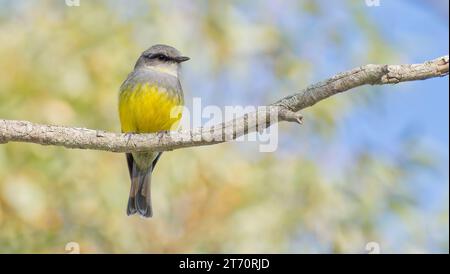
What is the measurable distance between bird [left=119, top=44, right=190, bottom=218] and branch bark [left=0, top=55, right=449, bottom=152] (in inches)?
28.1

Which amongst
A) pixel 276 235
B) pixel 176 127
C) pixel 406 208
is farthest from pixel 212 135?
pixel 406 208

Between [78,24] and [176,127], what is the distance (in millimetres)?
2105

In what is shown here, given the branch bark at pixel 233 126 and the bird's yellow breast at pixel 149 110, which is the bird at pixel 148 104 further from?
the branch bark at pixel 233 126

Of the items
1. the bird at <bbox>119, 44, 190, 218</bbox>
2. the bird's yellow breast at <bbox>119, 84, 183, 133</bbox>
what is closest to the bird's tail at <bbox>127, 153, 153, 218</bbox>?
the bird at <bbox>119, 44, 190, 218</bbox>

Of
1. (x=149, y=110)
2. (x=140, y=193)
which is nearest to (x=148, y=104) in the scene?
(x=149, y=110)

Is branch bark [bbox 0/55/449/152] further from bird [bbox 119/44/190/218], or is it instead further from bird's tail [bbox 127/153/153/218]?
bird's tail [bbox 127/153/153/218]

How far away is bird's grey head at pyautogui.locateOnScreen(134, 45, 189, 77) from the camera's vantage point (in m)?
5.83

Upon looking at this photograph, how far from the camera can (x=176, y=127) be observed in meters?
5.48

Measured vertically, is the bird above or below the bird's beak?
below

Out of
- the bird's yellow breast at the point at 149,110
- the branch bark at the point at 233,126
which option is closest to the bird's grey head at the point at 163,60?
the bird's yellow breast at the point at 149,110

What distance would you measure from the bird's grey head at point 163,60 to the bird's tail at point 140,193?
29.0 inches

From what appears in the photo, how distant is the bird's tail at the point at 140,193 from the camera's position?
5961 mm

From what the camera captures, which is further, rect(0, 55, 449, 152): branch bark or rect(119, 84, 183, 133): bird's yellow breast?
rect(119, 84, 183, 133): bird's yellow breast
